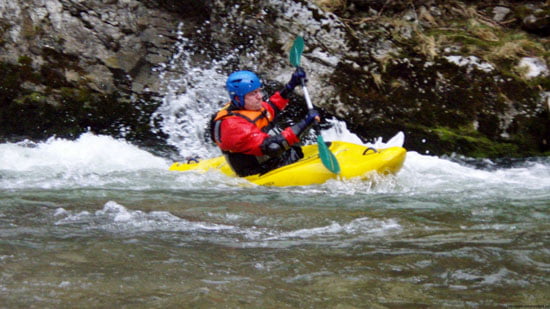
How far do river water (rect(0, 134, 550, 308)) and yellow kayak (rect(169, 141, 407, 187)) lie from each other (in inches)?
4.7

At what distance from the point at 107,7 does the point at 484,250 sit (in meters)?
7.25

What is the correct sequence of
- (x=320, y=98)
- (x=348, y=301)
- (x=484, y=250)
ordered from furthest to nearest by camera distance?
(x=320, y=98), (x=484, y=250), (x=348, y=301)

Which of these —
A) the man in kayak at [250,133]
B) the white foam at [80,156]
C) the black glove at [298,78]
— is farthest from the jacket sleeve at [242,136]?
the white foam at [80,156]

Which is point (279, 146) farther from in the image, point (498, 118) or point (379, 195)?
point (498, 118)

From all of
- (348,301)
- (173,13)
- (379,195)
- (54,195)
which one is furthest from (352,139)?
(348,301)

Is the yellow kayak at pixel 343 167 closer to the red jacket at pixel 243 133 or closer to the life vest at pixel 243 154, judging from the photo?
the life vest at pixel 243 154

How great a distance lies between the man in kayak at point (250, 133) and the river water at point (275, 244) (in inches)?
14.4

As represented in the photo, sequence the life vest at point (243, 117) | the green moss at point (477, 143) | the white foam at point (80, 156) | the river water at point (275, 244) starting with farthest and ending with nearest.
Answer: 1. the green moss at point (477, 143)
2. the white foam at point (80, 156)
3. the life vest at point (243, 117)
4. the river water at point (275, 244)

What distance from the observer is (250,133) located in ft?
18.8

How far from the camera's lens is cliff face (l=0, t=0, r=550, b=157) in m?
7.96

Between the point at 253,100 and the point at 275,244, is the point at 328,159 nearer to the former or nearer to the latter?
the point at 253,100

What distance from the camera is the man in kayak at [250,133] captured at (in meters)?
5.70

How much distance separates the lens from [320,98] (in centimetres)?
815

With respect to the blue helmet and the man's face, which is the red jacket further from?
the blue helmet
